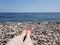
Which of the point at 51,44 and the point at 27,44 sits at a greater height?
A: the point at 27,44

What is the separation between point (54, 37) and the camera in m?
9.40

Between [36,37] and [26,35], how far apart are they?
7.60ft

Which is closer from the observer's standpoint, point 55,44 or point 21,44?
point 21,44

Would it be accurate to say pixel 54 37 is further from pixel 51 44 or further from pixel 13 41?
pixel 13 41

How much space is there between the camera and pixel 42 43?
26.2 feet

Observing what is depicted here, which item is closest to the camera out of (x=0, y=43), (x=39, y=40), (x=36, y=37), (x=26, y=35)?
(x=26, y=35)

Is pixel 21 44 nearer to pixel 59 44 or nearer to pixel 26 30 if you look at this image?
pixel 26 30

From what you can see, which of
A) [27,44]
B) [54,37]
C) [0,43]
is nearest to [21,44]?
[27,44]

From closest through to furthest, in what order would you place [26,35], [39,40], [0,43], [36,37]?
[26,35]
[0,43]
[39,40]
[36,37]

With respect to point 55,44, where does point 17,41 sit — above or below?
above

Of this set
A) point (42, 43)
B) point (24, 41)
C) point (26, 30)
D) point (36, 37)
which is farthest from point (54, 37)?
point (24, 41)

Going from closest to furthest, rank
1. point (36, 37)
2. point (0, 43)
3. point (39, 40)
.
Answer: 1. point (0, 43)
2. point (39, 40)
3. point (36, 37)

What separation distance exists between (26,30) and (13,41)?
143 cm

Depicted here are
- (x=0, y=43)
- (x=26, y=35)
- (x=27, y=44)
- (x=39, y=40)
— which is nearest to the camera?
(x=27, y=44)
